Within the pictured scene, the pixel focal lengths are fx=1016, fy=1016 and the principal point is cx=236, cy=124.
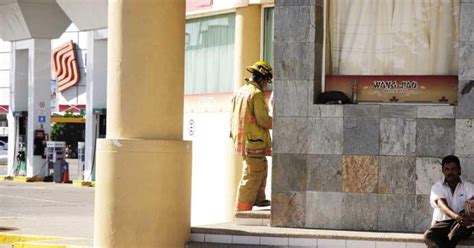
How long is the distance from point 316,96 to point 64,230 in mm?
5091

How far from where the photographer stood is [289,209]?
406 inches

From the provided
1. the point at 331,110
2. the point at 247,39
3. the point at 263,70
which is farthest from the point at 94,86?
the point at 331,110

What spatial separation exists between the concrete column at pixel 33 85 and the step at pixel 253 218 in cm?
2506

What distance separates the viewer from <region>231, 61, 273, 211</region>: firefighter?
37.8ft

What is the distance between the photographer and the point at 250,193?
38.3 ft

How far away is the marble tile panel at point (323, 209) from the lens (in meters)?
10.2

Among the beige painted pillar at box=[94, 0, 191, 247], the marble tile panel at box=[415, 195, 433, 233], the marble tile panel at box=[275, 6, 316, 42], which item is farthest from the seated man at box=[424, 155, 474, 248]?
the beige painted pillar at box=[94, 0, 191, 247]

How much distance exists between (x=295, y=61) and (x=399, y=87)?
44.3 inches

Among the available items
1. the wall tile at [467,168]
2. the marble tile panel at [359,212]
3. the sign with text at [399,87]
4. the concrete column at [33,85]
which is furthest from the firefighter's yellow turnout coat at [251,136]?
the concrete column at [33,85]

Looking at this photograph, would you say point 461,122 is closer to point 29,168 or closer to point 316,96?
point 316,96

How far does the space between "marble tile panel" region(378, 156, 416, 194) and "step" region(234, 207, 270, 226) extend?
1.48 m

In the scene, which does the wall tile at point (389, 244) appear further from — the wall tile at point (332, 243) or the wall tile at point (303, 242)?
the wall tile at point (303, 242)

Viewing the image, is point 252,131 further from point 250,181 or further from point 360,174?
point 360,174

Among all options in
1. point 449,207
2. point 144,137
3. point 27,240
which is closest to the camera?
point 449,207
